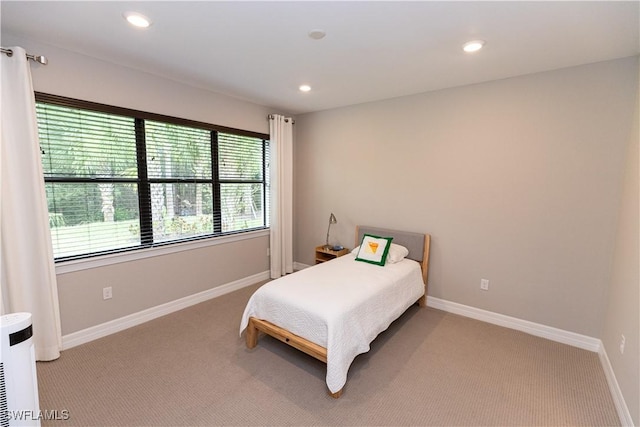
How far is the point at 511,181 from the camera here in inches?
115

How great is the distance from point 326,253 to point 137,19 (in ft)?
10.4

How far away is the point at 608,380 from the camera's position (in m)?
2.21

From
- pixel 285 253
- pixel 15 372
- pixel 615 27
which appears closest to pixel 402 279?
pixel 285 253

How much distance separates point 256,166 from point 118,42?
2192 mm

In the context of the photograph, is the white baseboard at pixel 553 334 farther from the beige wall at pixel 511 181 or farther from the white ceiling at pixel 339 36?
the white ceiling at pixel 339 36

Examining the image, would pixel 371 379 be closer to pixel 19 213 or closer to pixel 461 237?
pixel 461 237

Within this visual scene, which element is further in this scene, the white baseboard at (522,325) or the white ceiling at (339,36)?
the white baseboard at (522,325)

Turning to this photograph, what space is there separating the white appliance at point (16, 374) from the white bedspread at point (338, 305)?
1.41m

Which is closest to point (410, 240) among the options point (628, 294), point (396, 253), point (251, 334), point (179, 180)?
point (396, 253)

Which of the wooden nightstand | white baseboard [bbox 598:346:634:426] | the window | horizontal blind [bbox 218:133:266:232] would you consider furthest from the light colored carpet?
horizontal blind [bbox 218:133:266:232]

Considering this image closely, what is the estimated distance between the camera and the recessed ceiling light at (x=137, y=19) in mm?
1865

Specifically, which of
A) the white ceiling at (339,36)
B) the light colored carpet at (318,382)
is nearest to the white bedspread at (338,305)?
the light colored carpet at (318,382)

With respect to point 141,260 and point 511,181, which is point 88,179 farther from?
point 511,181

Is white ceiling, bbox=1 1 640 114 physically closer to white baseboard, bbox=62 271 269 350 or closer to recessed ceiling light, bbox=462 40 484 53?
recessed ceiling light, bbox=462 40 484 53
